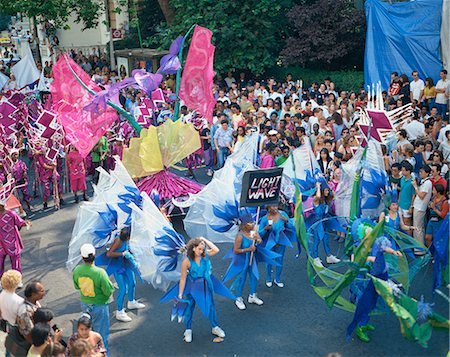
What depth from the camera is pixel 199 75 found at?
11.8 m

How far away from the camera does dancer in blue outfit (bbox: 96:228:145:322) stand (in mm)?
8031

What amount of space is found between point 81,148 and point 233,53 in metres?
10.6

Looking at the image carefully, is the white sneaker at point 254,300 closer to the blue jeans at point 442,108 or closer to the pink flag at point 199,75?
the pink flag at point 199,75

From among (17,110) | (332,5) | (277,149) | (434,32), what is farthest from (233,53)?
(277,149)

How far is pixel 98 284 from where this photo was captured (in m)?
6.91

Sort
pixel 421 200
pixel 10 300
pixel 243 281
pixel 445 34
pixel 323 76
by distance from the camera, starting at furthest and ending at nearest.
→ pixel 323 76, pixel 445 34, pixel 421 200, pixel 243 281, pixel 10 300

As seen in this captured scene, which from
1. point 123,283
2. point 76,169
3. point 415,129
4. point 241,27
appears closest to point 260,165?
point 415,129

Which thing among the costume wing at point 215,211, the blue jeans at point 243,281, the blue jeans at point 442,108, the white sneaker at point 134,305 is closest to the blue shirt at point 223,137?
the blue jeans at point 442,108

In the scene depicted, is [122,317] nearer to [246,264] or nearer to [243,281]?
[243,281]

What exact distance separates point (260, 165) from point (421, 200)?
347cm

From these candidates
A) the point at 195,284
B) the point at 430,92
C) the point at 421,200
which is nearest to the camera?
the point at 195,284

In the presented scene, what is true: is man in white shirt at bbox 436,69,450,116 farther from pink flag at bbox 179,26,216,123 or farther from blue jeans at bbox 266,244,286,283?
blue jeans at bbox 266,244,286,283

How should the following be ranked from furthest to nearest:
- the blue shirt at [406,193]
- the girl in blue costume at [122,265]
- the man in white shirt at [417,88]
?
the man in white shirt at [417,88], the blue shirt at [406,193], the girl in blue costume at [122,265]

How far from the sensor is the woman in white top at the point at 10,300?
21.2 ft
